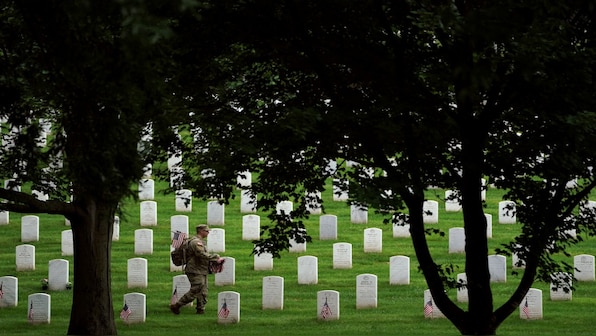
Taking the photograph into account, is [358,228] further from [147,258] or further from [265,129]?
[265,129]

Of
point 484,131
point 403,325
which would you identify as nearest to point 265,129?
point 484,131

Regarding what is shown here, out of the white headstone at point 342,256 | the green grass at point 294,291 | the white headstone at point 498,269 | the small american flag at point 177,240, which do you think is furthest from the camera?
the white headstone at point 342,256

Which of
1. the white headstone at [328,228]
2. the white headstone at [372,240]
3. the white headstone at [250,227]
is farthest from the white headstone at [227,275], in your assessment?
the white headstone at [328,228]

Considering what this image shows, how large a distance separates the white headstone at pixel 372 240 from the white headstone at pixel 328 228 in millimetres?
1231

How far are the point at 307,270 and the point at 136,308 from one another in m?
3.72

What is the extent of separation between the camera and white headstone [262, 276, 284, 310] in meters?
20.2

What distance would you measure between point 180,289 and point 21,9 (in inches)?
462

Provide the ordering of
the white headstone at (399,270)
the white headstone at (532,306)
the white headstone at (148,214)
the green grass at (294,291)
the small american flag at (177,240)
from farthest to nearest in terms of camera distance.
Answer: the white headstone at (148,214) → the small american flag at (177,240) → the white headstone at (399,270) → the white headstone at (532,306) → the green grass at (294,291)

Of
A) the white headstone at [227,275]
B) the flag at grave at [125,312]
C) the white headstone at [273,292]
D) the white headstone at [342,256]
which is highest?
the white headstone at [342,256]

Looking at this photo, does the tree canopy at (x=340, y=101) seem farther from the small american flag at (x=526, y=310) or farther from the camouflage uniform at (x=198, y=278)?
the camouflage uniform at (x=198, y=278)

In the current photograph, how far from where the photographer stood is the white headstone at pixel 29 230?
25641mm

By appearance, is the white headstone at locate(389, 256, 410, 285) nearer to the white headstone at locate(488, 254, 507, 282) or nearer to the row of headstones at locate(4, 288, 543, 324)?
the white headstone at locate(488, 254, 507, 282)

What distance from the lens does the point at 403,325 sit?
1884 centimetres

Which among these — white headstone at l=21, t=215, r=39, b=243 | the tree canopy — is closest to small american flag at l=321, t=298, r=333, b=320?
the tree canopy
